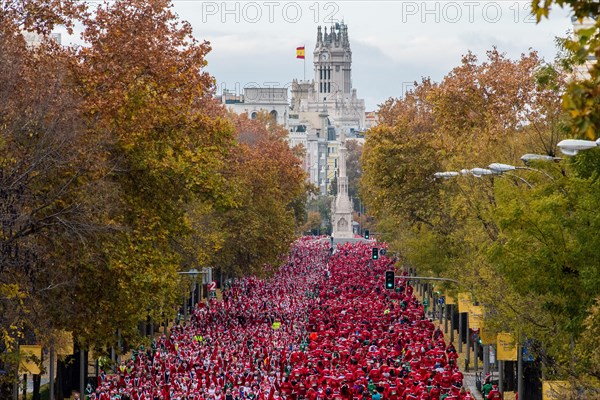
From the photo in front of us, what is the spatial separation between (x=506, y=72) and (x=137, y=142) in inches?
1219

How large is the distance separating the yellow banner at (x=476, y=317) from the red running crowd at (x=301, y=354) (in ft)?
4.59

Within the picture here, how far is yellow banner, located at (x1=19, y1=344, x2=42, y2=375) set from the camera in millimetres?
29672

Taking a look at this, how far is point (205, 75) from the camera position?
3859cm

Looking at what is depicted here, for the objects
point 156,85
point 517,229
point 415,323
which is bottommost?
point 415,323

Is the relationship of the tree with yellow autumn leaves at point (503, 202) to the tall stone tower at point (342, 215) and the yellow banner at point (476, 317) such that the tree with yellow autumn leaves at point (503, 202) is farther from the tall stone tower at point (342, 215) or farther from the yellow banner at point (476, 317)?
the tall stone tower at point (342, 215)

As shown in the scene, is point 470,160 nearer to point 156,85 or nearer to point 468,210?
point 468,210

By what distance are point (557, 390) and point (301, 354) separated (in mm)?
18771

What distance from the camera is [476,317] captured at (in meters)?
41.0

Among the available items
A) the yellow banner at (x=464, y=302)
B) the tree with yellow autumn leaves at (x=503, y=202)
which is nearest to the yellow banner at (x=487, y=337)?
the tree with yellow autumn leaves at (x=503, y=202)

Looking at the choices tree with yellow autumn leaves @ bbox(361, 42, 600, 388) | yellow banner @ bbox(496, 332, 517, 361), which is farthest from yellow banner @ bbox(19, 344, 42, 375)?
yellow banner @ bbox(496, 332, 517, 361)

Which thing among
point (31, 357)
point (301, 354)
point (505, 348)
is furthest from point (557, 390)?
point (301, 354)

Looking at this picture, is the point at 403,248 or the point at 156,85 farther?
the point at 403,248

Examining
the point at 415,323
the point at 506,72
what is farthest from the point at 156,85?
the point at 506,72

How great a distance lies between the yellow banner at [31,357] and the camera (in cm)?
2967
